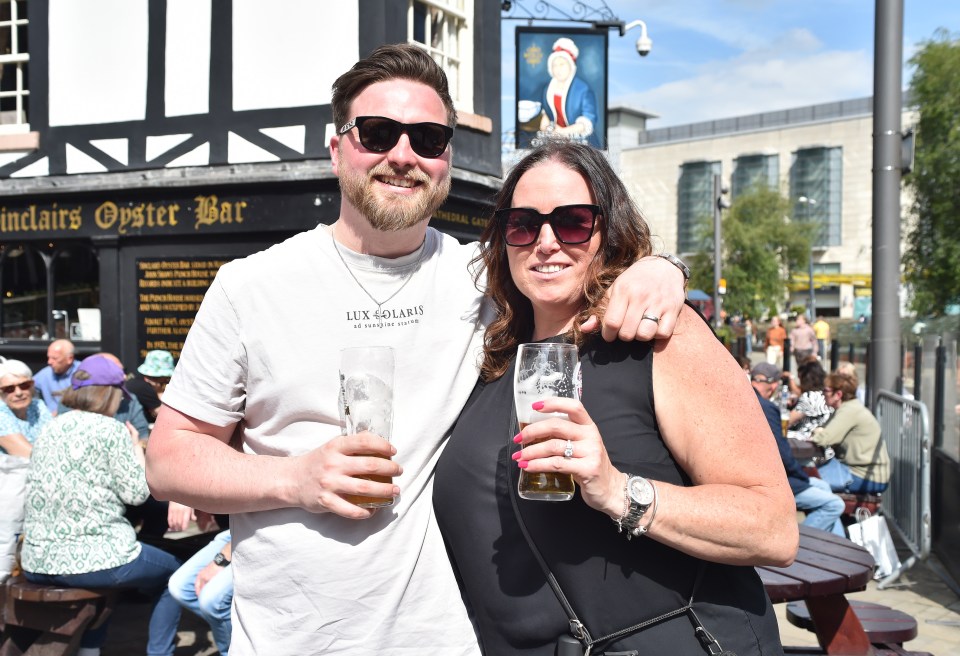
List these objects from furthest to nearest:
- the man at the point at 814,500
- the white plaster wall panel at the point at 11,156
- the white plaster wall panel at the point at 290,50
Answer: the white plaster wall panel at the point at 11,156 < the white plaster wall panel at the point at 290,50 < the man at the point at 814,500

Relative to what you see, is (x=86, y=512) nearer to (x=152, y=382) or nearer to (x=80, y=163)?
(x=152, y=382)

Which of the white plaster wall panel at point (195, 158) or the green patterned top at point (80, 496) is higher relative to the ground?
the white plaster wall panel at point (195, 158)

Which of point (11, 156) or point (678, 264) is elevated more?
point (11, 156)

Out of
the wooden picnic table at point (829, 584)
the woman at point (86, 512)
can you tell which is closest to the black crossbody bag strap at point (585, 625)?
the wooden picnic table at point (829, 584)

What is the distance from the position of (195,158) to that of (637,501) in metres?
9.27

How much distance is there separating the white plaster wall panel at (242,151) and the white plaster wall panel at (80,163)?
188cm

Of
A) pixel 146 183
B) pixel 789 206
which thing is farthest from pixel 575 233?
pixel 789 206

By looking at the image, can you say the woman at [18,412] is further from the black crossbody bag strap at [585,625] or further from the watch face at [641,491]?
the watch face at [641,491]

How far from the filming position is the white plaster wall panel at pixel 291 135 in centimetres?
945

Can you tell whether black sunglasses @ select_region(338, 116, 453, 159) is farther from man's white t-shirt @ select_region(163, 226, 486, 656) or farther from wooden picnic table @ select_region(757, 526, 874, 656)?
wooden picnic table @ select_region(757, 526, 874, 656)

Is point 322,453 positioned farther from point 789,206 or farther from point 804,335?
point 789,206

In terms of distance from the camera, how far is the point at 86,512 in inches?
174

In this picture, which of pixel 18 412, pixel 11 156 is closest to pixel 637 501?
pixel 18 412

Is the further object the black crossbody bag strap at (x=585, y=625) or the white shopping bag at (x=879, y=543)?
the white shopping bag at (x=879, y=543)
